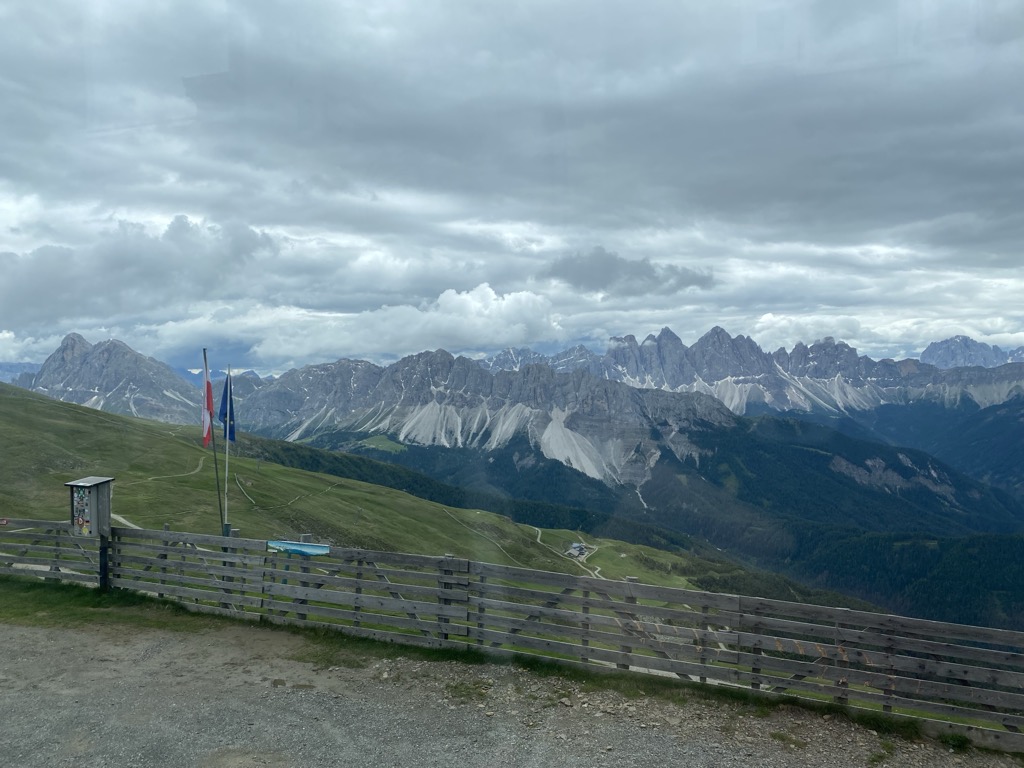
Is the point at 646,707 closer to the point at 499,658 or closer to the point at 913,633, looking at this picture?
the point at 499,658

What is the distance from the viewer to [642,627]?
56.5 ft

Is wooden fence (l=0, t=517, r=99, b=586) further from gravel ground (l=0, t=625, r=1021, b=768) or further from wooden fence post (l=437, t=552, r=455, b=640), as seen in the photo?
wooden fence post (l=437, t=552, r=455, b=640)

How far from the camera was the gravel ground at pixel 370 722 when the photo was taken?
1312 centimetres

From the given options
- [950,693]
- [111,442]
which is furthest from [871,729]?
[111,442]

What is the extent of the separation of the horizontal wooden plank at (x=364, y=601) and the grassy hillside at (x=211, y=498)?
4317cm

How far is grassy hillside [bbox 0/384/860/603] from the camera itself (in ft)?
220

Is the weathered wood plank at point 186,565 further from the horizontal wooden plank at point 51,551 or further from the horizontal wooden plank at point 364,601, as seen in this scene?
the horizontal wooden plank at point 51,551

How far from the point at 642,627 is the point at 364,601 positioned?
26.2ft

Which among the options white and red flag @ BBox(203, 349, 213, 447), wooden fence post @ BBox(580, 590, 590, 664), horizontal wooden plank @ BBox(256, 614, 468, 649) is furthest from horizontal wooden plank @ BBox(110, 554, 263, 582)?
wooden fence post @ BBox(580, 590, 590, 664)

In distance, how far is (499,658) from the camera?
1794cm

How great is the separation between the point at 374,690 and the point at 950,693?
1312cm

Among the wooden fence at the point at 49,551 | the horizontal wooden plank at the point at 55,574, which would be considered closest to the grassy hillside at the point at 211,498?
the wooden fence at the point at 49,551

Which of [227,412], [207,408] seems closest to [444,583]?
[207,408]

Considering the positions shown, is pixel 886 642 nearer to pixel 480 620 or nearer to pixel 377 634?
pixel 480 620
